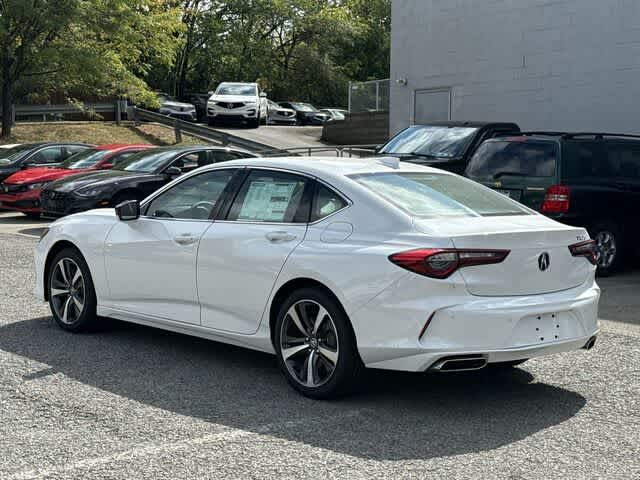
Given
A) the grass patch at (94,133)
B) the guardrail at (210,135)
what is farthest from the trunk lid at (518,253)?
the grass patch at (94,133)

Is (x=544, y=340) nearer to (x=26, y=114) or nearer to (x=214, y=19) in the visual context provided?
(x=26, y=114)

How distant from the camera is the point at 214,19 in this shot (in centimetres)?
5778

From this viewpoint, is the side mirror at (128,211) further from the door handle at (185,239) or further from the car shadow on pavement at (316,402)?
the car shadow on pavement at (316,402)

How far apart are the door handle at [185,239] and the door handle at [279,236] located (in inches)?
28.5

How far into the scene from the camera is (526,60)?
20.6 m

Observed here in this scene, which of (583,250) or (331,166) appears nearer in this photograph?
(583,250)

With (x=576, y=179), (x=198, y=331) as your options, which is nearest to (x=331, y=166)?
(x=198, y=331)

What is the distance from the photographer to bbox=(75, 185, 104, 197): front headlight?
1545 centimetres

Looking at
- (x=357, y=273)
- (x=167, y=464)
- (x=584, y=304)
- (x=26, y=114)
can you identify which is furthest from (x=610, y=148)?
(x=26, y=114)

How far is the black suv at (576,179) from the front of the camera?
11.2m

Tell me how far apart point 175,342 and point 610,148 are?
6.90 m

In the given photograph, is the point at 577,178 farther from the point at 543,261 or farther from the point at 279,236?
the point at 279,236

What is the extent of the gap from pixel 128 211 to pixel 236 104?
31.9 metres

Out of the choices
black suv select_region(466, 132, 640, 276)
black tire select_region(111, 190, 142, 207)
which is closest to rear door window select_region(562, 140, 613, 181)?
black suv select_region(466, 132, 640, 276)
